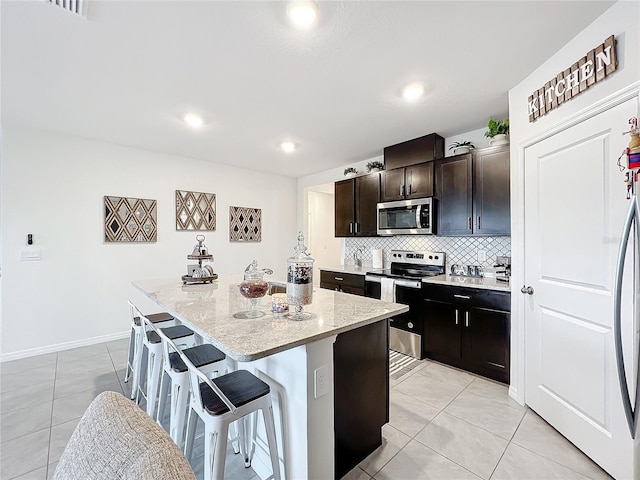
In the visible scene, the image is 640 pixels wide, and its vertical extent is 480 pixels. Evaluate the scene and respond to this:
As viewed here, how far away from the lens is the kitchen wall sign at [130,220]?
3719 millimetres

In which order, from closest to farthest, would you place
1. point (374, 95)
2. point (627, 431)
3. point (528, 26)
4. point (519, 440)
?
point (627, 431) → point (528, 26) → point (519, 440) → point (374, 95)

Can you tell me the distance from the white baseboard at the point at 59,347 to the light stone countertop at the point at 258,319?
2039mm

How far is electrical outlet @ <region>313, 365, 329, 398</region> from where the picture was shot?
1332 mm

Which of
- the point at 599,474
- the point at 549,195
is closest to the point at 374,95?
the point at 549,195

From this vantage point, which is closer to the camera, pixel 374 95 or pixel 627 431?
pixel 627 431

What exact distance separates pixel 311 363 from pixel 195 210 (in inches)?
149

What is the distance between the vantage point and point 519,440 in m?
1.88

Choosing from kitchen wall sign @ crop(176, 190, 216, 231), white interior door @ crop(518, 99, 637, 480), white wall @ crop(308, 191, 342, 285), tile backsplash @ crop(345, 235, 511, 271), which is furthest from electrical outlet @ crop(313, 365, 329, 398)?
white wall @ crop(308, 191, 342, 285)

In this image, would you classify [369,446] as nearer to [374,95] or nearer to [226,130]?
[374,95]

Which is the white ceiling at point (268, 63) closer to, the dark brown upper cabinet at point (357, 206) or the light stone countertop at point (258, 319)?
the dark brown upper cabinet at point (357, 206)

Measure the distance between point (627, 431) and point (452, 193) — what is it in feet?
7.44

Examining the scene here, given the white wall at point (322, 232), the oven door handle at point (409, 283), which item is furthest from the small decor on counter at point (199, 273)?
the white wall at point (322, 232)

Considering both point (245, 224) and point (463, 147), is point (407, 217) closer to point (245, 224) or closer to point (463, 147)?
point (463, 147)

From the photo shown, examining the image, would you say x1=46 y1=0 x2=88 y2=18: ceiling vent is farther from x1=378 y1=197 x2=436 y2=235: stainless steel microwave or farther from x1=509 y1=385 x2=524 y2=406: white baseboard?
x1=509 y1=385 x2=524 y2=406: white baseboard
